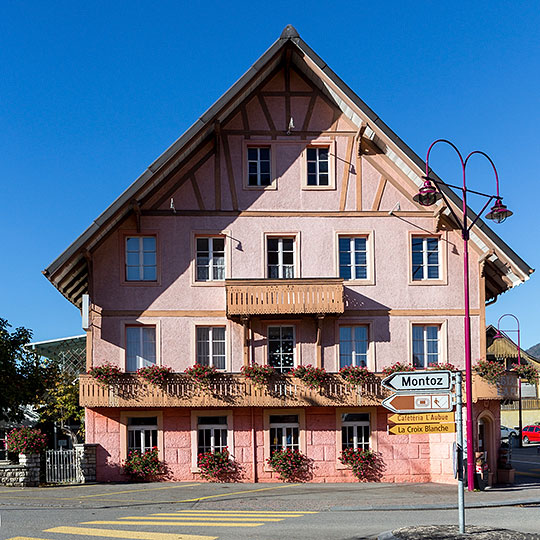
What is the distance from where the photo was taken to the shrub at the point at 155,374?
26.2 m

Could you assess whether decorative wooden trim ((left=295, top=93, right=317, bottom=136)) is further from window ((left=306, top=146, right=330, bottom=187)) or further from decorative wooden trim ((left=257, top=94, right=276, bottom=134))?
decorative wooden trim ((left=257, top=94, right=276, bottom=134))

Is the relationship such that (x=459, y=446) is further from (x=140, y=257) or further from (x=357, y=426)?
(x=140, y=257)

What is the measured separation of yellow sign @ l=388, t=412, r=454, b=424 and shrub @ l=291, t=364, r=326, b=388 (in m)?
13.8

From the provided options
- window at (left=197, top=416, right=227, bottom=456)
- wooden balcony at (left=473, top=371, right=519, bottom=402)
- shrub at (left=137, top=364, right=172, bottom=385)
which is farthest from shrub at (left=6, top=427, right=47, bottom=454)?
wooden balcony at (left=473, top=371, right=519, bottom=402)

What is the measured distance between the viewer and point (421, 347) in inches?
1107

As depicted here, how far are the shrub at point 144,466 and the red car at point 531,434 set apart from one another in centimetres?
4276

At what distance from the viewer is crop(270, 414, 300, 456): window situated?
27281 mm

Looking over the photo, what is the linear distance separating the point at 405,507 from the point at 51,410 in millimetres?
28402

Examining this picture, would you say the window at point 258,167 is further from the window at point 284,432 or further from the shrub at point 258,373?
the window at point 284,432

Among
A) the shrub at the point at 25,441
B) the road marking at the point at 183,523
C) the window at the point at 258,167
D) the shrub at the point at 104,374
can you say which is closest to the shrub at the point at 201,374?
the shrub at the point at 104,374

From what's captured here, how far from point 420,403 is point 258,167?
17.0 meters

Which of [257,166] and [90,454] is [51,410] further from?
[257,166]

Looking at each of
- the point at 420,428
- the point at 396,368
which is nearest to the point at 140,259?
the point at 396,368

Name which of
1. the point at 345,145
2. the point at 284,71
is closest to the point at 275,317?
the point at 345,145
